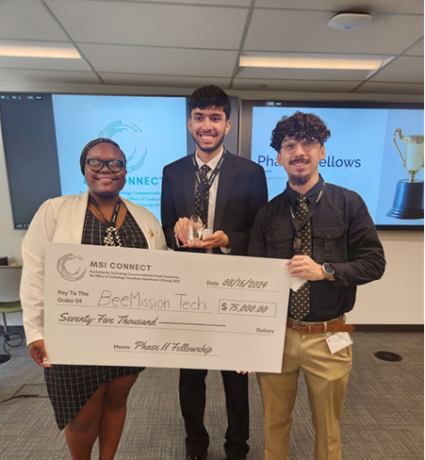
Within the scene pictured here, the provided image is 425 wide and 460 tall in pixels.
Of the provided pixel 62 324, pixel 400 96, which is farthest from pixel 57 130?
pixel 400 96

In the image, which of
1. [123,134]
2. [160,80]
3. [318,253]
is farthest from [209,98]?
[160,80]

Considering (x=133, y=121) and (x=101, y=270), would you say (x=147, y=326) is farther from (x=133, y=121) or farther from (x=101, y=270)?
(x=133, y=121)

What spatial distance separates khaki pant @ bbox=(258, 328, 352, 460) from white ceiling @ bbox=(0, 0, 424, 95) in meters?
2.00

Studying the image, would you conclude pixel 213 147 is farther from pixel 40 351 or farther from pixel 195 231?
pixel 40 351

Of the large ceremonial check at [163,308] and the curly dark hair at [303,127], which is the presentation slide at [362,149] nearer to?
the curly dark hair at [303,127]

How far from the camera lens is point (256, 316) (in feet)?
3.98

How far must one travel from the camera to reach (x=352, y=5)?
1.78 meters

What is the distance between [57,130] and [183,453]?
2242mm

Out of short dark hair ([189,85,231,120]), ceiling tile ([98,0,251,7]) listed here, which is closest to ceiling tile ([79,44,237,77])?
ceiling tile ([98,0,251,7])

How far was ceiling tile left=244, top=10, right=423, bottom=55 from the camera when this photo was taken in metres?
1.89

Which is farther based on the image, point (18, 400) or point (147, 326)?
point (18, 400)

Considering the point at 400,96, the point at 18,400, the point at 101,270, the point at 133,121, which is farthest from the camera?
the point at 400,96

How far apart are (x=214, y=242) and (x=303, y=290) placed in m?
0.44

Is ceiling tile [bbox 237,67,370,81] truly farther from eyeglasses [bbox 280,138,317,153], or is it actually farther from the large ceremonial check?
the large ceremonial check
